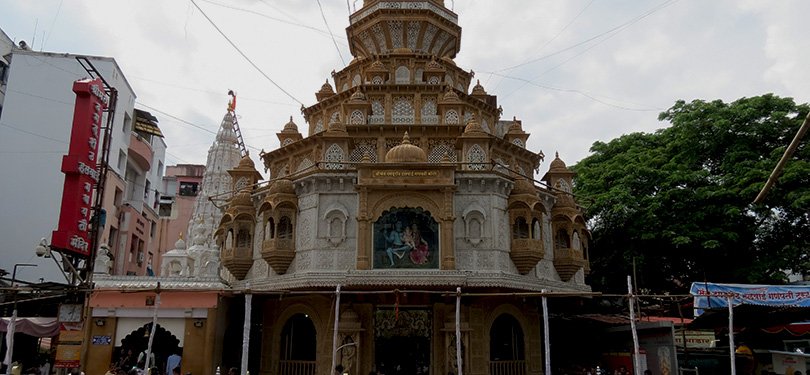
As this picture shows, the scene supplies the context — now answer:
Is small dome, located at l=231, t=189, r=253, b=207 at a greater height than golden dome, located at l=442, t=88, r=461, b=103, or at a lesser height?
lesser

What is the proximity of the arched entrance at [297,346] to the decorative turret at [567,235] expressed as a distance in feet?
33.5

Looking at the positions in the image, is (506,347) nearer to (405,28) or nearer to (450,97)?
(450,97)

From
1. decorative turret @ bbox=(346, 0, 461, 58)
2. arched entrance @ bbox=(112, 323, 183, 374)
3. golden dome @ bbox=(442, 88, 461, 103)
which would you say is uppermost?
decorative turret @ bbox=(346, 0, 461, 58)

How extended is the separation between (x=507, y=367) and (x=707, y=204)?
44.9 feet

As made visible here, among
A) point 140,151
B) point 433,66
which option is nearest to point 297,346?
point 433,66

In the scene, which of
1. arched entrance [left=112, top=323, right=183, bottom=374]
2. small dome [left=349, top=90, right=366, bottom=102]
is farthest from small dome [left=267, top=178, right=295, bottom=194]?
arched entrance [left=112, top=323, right=183, bottom=374]

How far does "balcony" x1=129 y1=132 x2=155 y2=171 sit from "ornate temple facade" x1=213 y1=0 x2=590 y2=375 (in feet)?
53.4

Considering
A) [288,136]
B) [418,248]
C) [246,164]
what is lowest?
[418,248]

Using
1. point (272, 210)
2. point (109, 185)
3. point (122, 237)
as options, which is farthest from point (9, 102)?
point (272, 210)

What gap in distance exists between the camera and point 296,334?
75.9 feet

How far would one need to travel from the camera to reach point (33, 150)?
31.8 m

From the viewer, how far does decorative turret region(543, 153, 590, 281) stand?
24297mm

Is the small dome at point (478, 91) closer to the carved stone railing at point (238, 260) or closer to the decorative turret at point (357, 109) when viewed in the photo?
the decorative turret at point (357, 109)

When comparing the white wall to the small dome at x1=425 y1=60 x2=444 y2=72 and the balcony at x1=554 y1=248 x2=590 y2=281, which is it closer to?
the small dome at x1=425 y1=60 x2=444 y2=72
